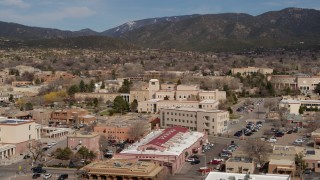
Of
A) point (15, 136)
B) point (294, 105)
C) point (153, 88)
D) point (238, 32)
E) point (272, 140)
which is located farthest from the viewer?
point (238, 32)

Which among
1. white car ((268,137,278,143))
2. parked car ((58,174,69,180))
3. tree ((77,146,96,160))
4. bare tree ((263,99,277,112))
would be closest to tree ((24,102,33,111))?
tree ((77,146,96,160))

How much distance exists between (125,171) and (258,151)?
6.83 m

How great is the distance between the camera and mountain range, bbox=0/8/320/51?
141300mm

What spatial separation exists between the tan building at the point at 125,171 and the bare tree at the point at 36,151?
17.2 feet

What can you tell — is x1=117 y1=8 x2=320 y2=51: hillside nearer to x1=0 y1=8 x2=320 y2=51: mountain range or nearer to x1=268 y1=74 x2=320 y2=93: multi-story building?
x1=0 y1=8 x2=320 y2=51: mountain range

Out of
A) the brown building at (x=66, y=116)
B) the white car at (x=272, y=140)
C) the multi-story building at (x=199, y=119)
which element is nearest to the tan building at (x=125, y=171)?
the white car at (x=272, y=140)

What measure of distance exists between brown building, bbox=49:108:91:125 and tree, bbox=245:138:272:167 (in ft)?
54.8

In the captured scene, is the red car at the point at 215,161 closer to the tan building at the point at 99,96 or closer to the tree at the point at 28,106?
the tree at the point at 28,106

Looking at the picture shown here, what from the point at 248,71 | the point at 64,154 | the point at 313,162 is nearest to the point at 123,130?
the point at 64,154

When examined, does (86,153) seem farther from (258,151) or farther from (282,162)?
(282,162)

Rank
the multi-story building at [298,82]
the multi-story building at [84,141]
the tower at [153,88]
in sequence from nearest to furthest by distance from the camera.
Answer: the multi-story building at [84,141] < the tower at [153,88] < the multi-story building at [298,82]

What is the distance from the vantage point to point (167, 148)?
83.4 ft

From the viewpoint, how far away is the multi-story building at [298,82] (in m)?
55.0

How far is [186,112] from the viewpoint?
3491cm
